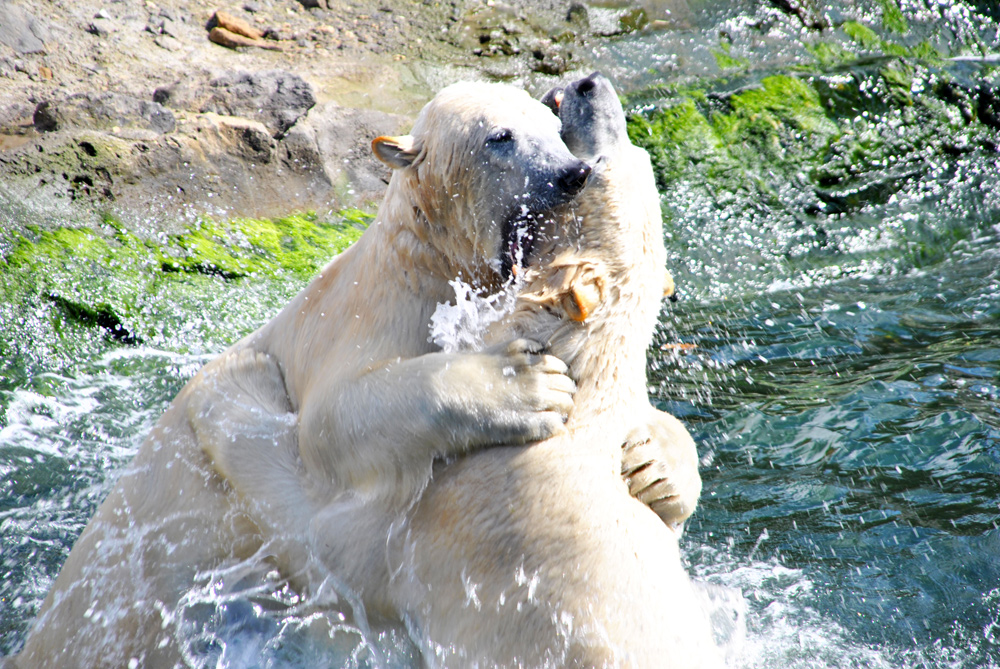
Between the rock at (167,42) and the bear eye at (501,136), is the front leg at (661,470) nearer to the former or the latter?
the bear eye at (501,136)

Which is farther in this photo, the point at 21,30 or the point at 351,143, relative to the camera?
the point at 351,143

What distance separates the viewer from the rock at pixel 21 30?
662 cm

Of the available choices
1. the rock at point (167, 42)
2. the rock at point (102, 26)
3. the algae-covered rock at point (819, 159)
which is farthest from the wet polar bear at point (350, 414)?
the rock at point (102, 26)

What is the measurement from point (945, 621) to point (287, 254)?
445 centimetres

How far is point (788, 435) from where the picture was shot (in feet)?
14.8

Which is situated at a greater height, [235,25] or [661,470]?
[235,25]

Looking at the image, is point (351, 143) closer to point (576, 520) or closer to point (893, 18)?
point (576, 520)

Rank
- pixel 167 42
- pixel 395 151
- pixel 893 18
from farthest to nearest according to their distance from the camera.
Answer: pixel 893 18, pixel 167 42, pixel 395 151

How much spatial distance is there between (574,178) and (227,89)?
199 inches

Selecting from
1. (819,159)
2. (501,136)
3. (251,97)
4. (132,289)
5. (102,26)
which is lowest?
(132,289)

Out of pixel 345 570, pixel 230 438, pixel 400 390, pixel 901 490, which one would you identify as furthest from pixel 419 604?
pixel 901 490

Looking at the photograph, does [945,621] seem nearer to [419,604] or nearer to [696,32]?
[419,604]

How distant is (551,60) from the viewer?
327 inches

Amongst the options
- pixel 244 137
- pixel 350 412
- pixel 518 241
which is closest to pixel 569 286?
pixel 518 241
